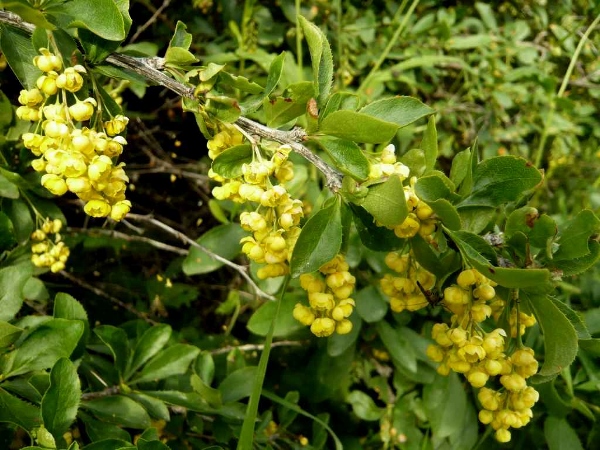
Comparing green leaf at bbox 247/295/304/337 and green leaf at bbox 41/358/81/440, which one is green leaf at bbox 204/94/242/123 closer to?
green leaf at bbox 41/358/81/440

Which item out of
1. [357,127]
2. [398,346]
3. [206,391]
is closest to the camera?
[357,127]

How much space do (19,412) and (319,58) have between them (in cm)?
72

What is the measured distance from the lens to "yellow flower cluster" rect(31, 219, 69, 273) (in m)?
1.27

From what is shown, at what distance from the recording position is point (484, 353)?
830 millimetres

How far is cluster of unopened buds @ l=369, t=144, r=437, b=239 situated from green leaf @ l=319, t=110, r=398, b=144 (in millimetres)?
55

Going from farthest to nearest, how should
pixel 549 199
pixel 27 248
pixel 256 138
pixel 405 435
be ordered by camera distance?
1. pixel 549 199
2. pixel 405 435
3. pixel 27 248
4. pixel 256 138

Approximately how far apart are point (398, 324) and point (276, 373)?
1.54ft

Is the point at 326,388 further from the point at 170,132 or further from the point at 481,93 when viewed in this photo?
the point at 481,93

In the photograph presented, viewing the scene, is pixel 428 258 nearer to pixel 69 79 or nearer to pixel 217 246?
pixel 69 79

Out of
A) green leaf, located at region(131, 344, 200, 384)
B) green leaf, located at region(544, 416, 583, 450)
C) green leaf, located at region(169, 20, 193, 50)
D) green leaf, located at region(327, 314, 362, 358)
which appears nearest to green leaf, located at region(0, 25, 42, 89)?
green leaf, located at region(169, 20, 193, 50)

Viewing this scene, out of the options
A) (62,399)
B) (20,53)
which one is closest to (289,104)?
(20,53)

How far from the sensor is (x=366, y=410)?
161cm

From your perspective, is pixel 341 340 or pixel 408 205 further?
pixel 341 340

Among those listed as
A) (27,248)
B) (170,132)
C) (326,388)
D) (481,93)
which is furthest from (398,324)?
(481,93)
